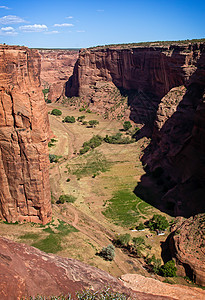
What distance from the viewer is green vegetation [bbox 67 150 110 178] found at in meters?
47.3

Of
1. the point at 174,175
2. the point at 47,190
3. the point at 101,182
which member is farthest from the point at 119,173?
the point at 47,190

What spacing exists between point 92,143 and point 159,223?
32.2 m

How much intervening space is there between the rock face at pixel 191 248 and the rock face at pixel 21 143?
44.6ft

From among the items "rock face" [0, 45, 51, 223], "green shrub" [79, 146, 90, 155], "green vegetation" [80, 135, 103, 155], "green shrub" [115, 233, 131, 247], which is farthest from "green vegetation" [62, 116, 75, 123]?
"green shrub" [115, 233, 131, 247]

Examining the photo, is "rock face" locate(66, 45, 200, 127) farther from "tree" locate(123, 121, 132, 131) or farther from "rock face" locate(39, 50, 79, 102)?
"rock face" locate(39, 50, 79, 102)

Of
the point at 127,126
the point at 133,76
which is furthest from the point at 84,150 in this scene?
the point at 133,76

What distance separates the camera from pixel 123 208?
3634 cm

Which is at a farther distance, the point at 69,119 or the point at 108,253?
the point at 69,119

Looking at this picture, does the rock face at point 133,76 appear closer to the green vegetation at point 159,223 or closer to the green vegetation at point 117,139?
the green vegetation at point 117,139

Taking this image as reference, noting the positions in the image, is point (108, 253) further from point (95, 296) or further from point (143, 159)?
point (143, 159)

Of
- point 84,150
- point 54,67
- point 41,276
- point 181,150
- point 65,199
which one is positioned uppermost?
point 54,67

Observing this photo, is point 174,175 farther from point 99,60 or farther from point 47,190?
point 99,60

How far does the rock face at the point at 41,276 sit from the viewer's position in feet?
37.8

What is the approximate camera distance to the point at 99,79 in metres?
90.6
